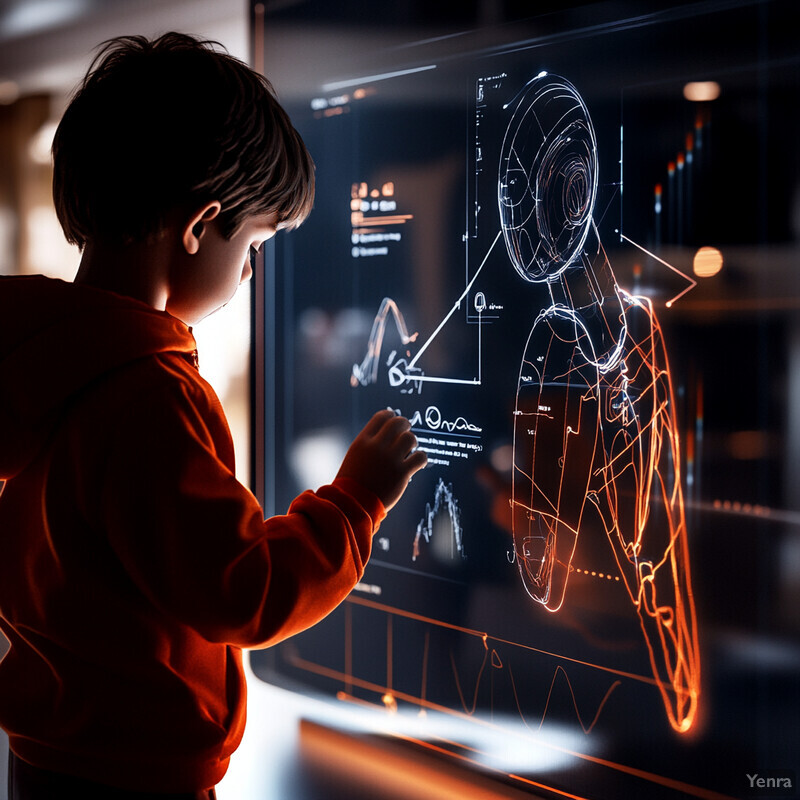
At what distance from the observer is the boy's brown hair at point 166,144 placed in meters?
0.70

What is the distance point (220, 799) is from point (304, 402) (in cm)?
51

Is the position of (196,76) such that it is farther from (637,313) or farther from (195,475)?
(637,313)

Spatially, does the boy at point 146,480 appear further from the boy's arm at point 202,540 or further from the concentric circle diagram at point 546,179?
the concentric circle diagram at point 546,179

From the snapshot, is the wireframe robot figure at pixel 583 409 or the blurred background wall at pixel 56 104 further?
the blurred background wall at pixel 56 104

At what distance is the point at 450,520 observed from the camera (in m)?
1.01

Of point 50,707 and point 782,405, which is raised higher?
point 782,405

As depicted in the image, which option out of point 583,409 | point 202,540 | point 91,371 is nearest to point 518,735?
point 583,409

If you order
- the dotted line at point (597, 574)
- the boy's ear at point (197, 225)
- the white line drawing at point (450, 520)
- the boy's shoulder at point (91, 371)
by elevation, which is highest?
the boy's ear at point (197, 225)

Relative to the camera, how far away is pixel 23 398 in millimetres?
671

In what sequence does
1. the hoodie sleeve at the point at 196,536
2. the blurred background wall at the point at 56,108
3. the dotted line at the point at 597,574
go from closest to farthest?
the hoodie sleeve at the point at 196,536 < the dotted line at the point at 597,574 < the blurred background wall at the point at 56,108

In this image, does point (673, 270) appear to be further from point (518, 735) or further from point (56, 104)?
point (56, 104)

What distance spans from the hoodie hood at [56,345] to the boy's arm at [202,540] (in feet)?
0.17

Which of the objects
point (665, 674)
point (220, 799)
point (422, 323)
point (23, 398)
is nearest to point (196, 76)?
point (23, 398)

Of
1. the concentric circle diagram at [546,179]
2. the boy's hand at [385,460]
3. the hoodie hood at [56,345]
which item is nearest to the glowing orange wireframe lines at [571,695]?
the boy's hand at [385,460]
